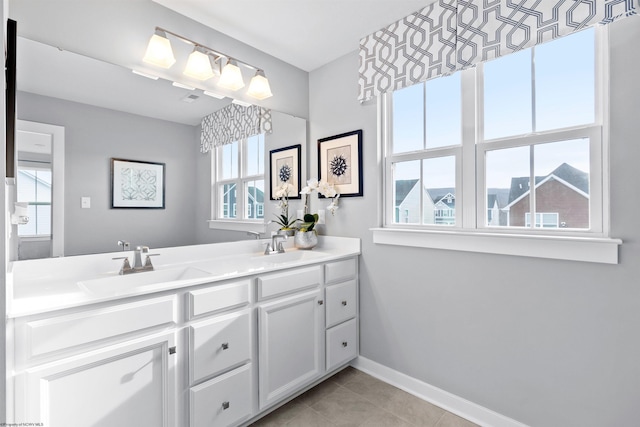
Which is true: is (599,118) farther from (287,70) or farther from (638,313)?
(287,70)

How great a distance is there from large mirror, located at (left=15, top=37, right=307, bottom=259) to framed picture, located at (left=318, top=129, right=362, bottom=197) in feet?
3.02

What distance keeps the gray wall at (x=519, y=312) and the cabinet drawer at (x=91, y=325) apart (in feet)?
4.71

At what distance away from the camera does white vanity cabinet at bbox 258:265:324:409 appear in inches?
66.2

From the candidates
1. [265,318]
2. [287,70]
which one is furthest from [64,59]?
[265,318]

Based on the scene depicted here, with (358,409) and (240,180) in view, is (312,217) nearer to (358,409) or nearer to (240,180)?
(240,180)

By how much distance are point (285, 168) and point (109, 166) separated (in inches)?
48.4

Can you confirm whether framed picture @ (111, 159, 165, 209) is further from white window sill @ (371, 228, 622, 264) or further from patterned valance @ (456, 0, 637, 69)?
patterned valance @ (456, 0, 637, 69)

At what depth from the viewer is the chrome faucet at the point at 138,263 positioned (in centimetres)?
159

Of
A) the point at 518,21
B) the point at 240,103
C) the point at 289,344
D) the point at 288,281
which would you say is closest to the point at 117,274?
the point at 288,281

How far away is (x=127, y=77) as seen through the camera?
1684 millimetres

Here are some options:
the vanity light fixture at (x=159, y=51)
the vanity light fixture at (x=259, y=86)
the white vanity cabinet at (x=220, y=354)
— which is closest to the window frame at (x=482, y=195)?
the vanity light fixture at (x=259, y=86)

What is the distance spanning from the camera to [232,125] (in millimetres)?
2150

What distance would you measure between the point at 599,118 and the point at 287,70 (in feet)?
6.67

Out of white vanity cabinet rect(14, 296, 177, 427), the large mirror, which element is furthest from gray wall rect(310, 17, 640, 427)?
white vanity cabinet rect(14, 296, 177, 427)
